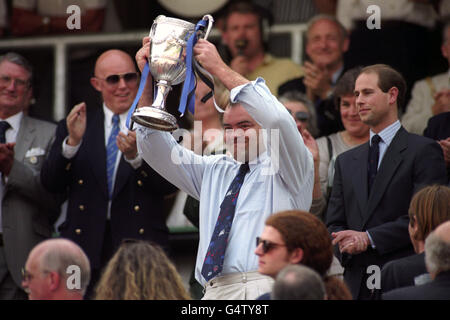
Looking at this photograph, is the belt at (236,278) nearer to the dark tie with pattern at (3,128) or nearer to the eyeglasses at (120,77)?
the eyeglasses at (120,77)

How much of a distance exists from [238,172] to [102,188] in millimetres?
1804

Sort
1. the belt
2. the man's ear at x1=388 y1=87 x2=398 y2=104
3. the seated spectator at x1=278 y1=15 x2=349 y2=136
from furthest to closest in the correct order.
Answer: the seated spectator at x1=278 y1=15 x2=349 y2=136 → the man's ear at x1=388 y1=87 x2=398 y2=104 → the belt

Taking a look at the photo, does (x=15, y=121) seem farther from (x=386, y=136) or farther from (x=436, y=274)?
(x=436, y=274)

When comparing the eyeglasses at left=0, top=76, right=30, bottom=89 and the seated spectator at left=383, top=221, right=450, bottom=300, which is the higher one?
the eyeglasses at left=0, top=76, right=30, bottom=89

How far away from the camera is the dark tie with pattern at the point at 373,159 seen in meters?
6.55

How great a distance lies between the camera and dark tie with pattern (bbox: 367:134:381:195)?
655 centimetres

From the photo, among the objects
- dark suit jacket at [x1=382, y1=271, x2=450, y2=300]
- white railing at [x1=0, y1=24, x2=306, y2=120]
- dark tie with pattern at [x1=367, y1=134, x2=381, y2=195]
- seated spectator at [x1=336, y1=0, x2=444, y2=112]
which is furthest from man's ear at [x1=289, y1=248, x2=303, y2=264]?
white railing at [x1=0, y1=24, x2=306, y2=120]

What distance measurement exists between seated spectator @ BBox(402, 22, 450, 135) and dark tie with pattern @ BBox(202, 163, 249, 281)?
2.73 meters

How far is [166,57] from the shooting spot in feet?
18.5

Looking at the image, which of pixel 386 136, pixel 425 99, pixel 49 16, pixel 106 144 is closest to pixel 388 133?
pixel 386 136

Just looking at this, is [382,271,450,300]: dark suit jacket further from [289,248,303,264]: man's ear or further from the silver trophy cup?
the silver trophy cup

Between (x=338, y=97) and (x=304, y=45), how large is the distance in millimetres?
2255

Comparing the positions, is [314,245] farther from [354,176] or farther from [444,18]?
[444,18]

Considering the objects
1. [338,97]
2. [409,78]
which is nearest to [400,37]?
[409,78]
